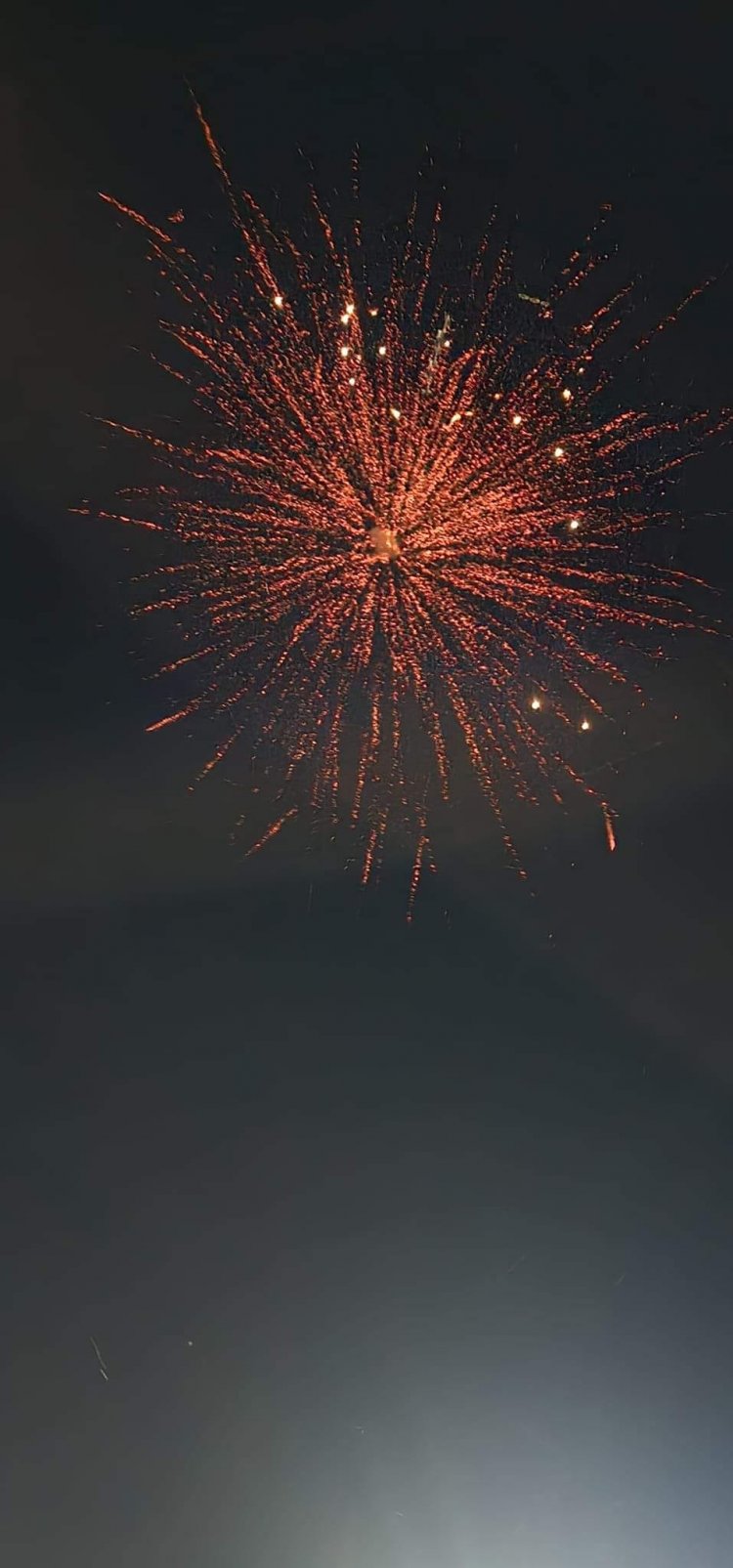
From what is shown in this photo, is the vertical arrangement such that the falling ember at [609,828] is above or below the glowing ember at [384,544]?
below

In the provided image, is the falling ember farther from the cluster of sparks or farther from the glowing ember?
the glowing ember

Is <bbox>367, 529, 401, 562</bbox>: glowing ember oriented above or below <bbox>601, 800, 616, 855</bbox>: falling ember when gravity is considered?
above

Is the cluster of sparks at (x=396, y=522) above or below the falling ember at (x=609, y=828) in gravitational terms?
above

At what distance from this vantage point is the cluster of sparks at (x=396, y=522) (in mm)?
760

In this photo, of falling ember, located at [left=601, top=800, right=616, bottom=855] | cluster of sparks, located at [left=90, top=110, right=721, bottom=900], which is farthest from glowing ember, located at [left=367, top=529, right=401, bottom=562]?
falling ember, located at [left=601, top=800, right=616, bottom=855]

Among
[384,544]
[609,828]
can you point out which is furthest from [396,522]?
[609,828]

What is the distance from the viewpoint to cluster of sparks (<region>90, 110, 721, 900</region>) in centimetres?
76

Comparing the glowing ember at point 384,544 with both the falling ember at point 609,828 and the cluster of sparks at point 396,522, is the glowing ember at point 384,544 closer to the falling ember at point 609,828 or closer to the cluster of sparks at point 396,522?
the cluster of sparks at point 396,522

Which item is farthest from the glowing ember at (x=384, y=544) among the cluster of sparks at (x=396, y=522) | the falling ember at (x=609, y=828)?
the falling ember at (x=609, y=828)

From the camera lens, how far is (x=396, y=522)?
788 millimetres

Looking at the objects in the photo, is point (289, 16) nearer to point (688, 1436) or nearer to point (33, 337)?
point (33, 337)

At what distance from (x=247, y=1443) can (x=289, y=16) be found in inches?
36.3

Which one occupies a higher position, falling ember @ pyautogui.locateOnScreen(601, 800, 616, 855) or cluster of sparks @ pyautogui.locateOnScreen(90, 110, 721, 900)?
cluster of sparks @ pyautogui.locateOnScreen(90, 110, 721, 900)

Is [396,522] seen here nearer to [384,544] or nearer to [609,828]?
[384,544]
